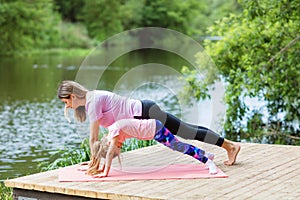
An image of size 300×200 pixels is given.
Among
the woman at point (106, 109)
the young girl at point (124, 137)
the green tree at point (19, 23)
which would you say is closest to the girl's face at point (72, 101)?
the woman at point (106, 109)

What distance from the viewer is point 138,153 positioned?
721 centimetres

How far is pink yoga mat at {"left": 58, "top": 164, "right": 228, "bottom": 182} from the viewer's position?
587cm

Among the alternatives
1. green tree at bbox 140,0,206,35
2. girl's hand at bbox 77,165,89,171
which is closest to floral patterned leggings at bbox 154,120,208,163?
Result: girl's hand at bbox 77,165,89,171

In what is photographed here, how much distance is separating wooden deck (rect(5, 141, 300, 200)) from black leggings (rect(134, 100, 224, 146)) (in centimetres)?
35

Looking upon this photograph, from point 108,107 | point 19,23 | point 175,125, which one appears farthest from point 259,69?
point 19,23

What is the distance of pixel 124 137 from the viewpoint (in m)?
6.09

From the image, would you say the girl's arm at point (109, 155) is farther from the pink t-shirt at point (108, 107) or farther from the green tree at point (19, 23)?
the green tree at point (19, 23)

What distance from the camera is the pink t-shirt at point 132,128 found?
237 inches

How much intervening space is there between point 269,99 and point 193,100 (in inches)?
73.9

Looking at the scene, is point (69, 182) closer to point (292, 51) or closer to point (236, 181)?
point (236, 181)

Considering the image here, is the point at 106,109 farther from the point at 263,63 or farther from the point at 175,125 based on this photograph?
the point at 263,63

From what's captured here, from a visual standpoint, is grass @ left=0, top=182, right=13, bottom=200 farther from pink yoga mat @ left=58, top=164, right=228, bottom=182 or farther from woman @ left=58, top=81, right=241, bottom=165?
woman @ left=58, top=81, right=241, bottom=165

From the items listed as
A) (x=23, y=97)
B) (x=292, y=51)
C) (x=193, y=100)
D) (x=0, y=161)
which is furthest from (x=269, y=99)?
(x=23, y=97)

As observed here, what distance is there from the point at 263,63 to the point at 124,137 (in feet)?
17.5
